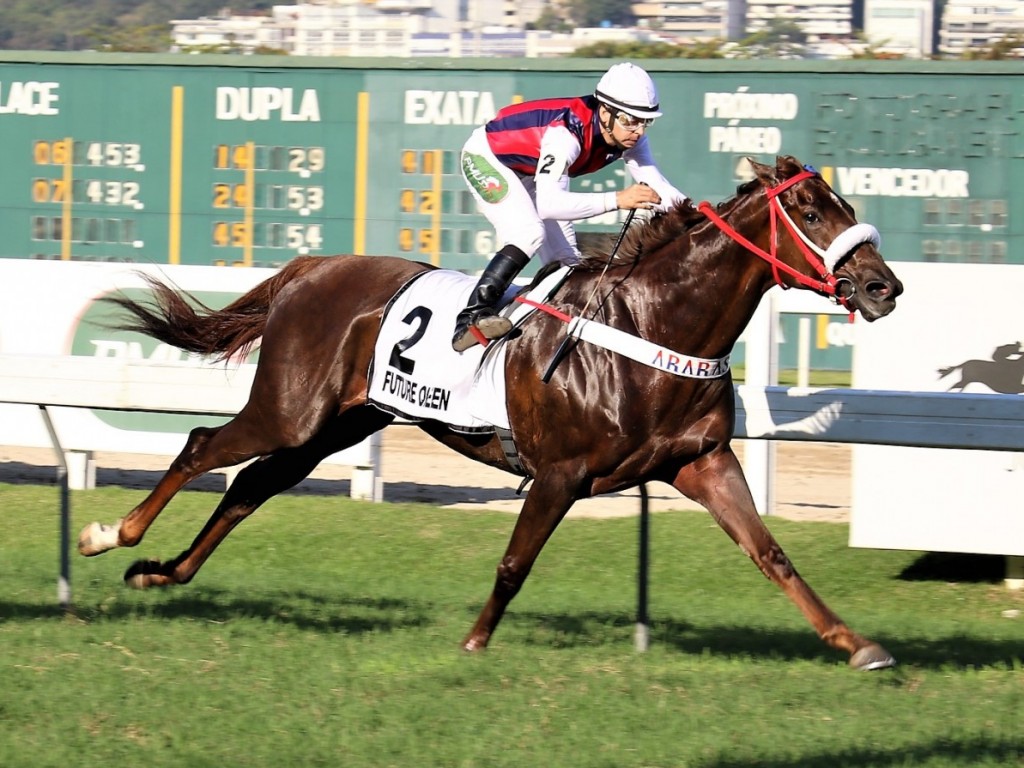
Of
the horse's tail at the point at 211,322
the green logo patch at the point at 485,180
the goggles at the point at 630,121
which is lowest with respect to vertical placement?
the horse's tail at the point at 211,322

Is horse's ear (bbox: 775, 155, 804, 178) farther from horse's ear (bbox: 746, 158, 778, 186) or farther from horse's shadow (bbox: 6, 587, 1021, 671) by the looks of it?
horse's shadow (bbox: 6, 587, 1021, 671)

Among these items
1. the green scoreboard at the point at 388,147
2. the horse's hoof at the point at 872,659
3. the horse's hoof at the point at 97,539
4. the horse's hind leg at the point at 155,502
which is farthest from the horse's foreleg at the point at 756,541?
the green scoreboard at the point at 388,147

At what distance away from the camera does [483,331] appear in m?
5.12

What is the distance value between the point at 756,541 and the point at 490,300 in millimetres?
1163

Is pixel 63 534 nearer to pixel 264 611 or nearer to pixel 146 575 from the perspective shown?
pixel 146 575

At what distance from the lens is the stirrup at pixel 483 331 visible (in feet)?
16.7

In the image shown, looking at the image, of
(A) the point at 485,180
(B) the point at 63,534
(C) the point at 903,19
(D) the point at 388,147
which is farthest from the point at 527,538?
(C) the point at 903,19

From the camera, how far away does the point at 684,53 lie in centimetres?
2139

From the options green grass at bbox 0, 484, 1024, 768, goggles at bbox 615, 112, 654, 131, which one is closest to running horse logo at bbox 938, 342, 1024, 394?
green grass at bbox 0, 484, 1024, 768

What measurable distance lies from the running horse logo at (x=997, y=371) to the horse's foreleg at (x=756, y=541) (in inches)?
88.9

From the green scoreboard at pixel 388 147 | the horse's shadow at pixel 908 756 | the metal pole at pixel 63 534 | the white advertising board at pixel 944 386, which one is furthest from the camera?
the green scoreboard at pixel 388 147

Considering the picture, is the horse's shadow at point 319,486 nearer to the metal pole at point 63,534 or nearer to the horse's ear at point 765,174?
the metal pole at point 63,534

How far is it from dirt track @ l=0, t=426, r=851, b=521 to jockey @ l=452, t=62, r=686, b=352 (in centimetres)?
349

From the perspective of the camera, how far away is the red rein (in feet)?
15.2
